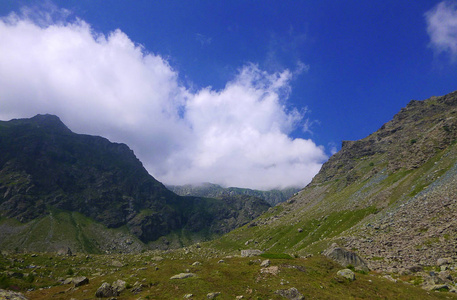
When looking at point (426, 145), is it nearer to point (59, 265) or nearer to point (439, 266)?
point (439, 266)

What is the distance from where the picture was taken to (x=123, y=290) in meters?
29.5

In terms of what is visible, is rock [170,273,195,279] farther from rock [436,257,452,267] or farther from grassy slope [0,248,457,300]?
rock [436,257,452,267]

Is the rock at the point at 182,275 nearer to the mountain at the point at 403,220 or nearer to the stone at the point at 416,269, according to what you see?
the mountain at the point at 403,220

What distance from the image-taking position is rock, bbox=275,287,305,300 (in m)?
24.6

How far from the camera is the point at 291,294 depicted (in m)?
25.2

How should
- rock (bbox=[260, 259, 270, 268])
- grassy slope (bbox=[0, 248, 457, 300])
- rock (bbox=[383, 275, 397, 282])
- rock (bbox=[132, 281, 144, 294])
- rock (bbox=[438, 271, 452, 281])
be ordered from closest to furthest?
grassy slope (bbox=[0, 248, 457, 300]) → rock (bbox=[132, 281, 144, 294]) → rock (bbox=[438, 271, 452, 281]) → rock (bbox=[383, 275, 397, 282]) → rock (bbox=[260, 259, 270, 268])

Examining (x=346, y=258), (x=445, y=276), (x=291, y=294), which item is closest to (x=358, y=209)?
(x=346, y=258)

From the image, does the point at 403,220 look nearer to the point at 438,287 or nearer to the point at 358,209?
the point at 438,287

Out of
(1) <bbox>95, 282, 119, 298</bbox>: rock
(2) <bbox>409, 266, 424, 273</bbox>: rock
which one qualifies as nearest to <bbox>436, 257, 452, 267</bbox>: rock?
(2) <bbox>409, 266, 424, 273</bbox>: rock

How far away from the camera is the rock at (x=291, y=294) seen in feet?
80.8

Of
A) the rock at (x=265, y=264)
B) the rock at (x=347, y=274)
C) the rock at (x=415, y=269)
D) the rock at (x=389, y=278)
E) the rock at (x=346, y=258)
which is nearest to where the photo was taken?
the rock at (x=347, y=274)

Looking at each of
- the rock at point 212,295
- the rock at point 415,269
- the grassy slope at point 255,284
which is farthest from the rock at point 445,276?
the rock at point 212,295

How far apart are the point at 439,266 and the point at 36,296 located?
6059 centimetres

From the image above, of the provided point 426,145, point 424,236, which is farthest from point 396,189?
point 424,236
